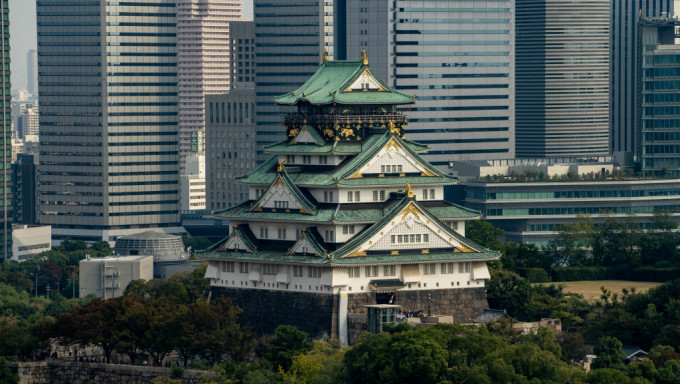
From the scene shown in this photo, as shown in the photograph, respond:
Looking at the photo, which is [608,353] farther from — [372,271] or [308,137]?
[308,137]

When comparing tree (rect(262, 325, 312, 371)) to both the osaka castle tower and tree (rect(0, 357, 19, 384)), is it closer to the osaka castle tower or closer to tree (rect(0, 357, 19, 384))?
the osaka castle tower

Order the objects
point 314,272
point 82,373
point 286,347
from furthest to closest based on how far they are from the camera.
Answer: point 314,272 < point 82,373 < point 286,347

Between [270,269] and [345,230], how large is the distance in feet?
26.5

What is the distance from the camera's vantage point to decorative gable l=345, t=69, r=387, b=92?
635 ft

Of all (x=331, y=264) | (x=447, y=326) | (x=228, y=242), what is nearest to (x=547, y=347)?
(x=447, y=326)

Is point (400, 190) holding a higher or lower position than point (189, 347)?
higher

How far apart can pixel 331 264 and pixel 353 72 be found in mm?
25233

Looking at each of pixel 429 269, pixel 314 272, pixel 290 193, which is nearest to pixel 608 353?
pixel 429 269

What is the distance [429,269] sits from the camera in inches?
7264

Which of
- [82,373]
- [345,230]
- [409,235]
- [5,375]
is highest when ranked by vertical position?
[345,230]

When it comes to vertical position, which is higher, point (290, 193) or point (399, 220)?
point (290, 193)

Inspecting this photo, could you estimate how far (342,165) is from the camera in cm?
18862

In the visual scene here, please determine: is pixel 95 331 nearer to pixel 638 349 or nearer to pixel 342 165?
pixel 342 165

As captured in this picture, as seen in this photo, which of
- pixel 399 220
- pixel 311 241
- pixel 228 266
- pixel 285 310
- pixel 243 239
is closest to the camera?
pixel 311 241
